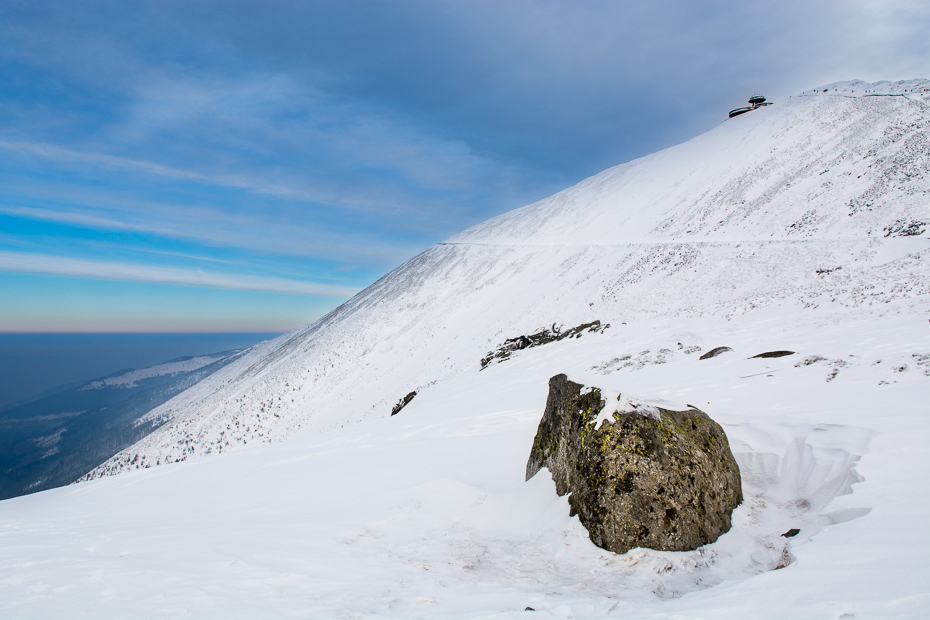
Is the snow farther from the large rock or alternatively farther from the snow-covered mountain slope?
the snow-covered mountain slope

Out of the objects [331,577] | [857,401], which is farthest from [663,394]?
[331,577]

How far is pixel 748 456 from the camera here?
564 centimetres

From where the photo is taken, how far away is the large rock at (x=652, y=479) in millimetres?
4457

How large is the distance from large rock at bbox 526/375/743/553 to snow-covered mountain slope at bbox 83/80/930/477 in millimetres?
14801

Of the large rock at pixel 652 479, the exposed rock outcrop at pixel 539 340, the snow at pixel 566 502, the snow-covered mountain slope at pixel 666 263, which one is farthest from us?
the snow-covered mountain slope at pixel 666 263

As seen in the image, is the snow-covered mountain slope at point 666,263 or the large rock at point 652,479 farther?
the snow-covered mountain slope at point 666,263

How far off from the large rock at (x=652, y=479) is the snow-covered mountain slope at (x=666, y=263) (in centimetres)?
1480

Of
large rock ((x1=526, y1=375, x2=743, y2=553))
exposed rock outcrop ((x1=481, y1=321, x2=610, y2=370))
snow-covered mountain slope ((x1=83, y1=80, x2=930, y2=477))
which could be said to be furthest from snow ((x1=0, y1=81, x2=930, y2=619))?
exposed rock outcrop ((x1=481, y1=321, x2=610, y2=370))

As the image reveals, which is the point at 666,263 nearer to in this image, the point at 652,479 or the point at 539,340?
the point at 539,340

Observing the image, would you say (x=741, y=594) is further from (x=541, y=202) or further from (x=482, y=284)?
(x=541, y=202)

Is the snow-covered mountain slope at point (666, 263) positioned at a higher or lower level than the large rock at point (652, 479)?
higher

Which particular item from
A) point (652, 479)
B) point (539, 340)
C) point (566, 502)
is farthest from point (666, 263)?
point (652, 479)

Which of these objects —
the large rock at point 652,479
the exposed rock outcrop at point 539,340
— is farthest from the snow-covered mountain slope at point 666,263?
the large rock at point 652,479

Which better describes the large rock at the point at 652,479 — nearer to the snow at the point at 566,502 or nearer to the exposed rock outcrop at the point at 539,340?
the snow at the point at 566,502
